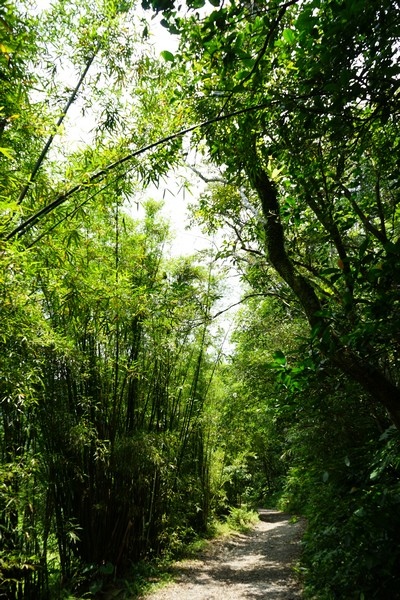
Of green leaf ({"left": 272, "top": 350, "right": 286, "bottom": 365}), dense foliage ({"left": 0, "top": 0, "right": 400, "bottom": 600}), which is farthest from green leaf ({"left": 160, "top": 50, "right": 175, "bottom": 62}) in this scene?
green leaf ({"left": 272, "top": 350, "right": 286, "bottom": 365})

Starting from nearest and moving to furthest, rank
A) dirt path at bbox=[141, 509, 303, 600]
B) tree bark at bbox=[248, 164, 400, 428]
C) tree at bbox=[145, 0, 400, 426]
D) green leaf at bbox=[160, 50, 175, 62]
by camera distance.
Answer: tree at bbox=[145, 0, 400, 426], green leaf at bbox=[160, 50, 175, 62], tree bark at bbox=[248, 164, 400, 428], dirt path at bbox=[141, 509, 303, 600]

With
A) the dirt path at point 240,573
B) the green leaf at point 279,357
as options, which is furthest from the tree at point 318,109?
the dirt path at point 240,573

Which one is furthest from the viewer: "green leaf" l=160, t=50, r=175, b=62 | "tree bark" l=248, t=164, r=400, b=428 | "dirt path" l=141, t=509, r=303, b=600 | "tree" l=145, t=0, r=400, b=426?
"dirt path" l=141, t=509, r=303, b=600

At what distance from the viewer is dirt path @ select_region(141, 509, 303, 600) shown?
13.2 ft

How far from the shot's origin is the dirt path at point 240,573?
13.2 feet

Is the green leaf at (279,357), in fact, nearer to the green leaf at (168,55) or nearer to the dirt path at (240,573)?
the green leaf at (168,55)

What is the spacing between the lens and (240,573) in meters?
4.96

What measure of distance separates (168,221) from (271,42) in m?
3.91

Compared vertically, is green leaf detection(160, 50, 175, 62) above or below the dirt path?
above

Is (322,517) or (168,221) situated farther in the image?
(168,221)

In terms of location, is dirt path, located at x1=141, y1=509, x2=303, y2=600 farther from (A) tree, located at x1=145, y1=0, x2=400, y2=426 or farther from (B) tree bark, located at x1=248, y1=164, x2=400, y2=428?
(A) tree, located at x1=145, y1=0, x2=400, y2=426

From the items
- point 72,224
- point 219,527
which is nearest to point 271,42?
point 72,224

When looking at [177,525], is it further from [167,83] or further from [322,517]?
[167,83]

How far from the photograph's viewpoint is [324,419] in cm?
353
